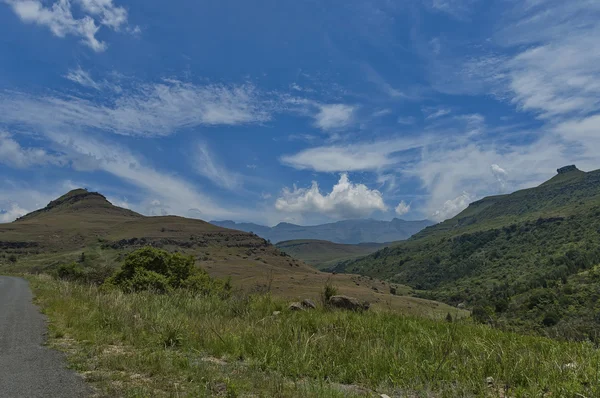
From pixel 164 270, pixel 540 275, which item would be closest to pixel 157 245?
pixel 164 270

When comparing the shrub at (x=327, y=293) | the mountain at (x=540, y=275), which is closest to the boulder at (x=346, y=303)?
the shrub at (x=327, y=293)

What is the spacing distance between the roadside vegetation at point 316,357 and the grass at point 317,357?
0.02 metres

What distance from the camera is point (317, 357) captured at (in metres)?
7.00

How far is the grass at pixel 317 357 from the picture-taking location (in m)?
5.48

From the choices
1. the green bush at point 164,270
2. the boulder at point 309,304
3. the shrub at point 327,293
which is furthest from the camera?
the green bush at point 164,270

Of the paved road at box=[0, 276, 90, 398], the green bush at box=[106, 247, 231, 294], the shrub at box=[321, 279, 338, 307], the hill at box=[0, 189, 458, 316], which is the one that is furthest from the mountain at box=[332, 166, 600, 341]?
the paved road at box=[0, 276, 90, 398]

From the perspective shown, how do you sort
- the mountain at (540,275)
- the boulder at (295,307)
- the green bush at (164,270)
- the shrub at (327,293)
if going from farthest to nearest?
1. the mountain at (540,275)
2. the green bush at (164,270)
3. the shrub at (327,293)
4. the boulder at (295,307)

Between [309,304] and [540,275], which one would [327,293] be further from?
[540,275]

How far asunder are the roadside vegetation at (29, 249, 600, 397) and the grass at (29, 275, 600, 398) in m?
0.02

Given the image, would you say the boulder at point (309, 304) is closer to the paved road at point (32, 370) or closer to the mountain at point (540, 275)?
the paved road at point (32, 370)

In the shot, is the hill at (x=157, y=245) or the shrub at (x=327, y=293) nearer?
the shrub at (x=327, y=293)

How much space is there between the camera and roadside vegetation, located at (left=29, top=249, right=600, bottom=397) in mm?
5488

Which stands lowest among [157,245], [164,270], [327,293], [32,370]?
[32,370]

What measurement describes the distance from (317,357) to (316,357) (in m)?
0.02
